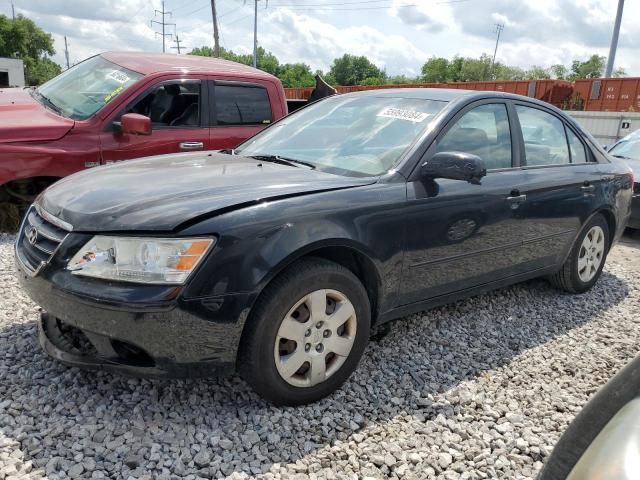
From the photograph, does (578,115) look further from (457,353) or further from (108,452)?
(108,452)

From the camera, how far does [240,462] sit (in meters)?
2.34

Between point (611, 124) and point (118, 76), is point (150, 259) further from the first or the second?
point (611, 124)

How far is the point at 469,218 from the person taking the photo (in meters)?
3.33

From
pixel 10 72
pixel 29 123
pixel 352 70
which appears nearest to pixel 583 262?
pixel 29 123

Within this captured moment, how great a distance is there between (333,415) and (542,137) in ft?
8.63

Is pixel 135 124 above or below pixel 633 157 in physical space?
above

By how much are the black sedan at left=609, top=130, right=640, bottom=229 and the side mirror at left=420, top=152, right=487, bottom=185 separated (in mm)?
4951

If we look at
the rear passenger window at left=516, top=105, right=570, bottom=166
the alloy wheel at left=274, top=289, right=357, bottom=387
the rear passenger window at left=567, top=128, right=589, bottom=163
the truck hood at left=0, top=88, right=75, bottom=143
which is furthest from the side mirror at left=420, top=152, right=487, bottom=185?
the truck hood at left=0, top=88, right=75, bottom=143

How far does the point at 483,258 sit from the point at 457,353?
62 centimetres

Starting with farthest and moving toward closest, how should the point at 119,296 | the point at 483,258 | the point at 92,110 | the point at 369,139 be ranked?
the point at 92,110 < the point at 483,258 < the point at 369,139 < the point at 119,296

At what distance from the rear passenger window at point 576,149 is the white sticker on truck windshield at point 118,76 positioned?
13.4ft

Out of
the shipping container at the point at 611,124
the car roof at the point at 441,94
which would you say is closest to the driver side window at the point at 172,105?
the car roof at the point at 441,94

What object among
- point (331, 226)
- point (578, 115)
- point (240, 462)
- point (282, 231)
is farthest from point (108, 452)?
point (578, 115)

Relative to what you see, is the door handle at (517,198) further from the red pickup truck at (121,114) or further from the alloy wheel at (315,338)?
the red pickup truck at (121,114)
